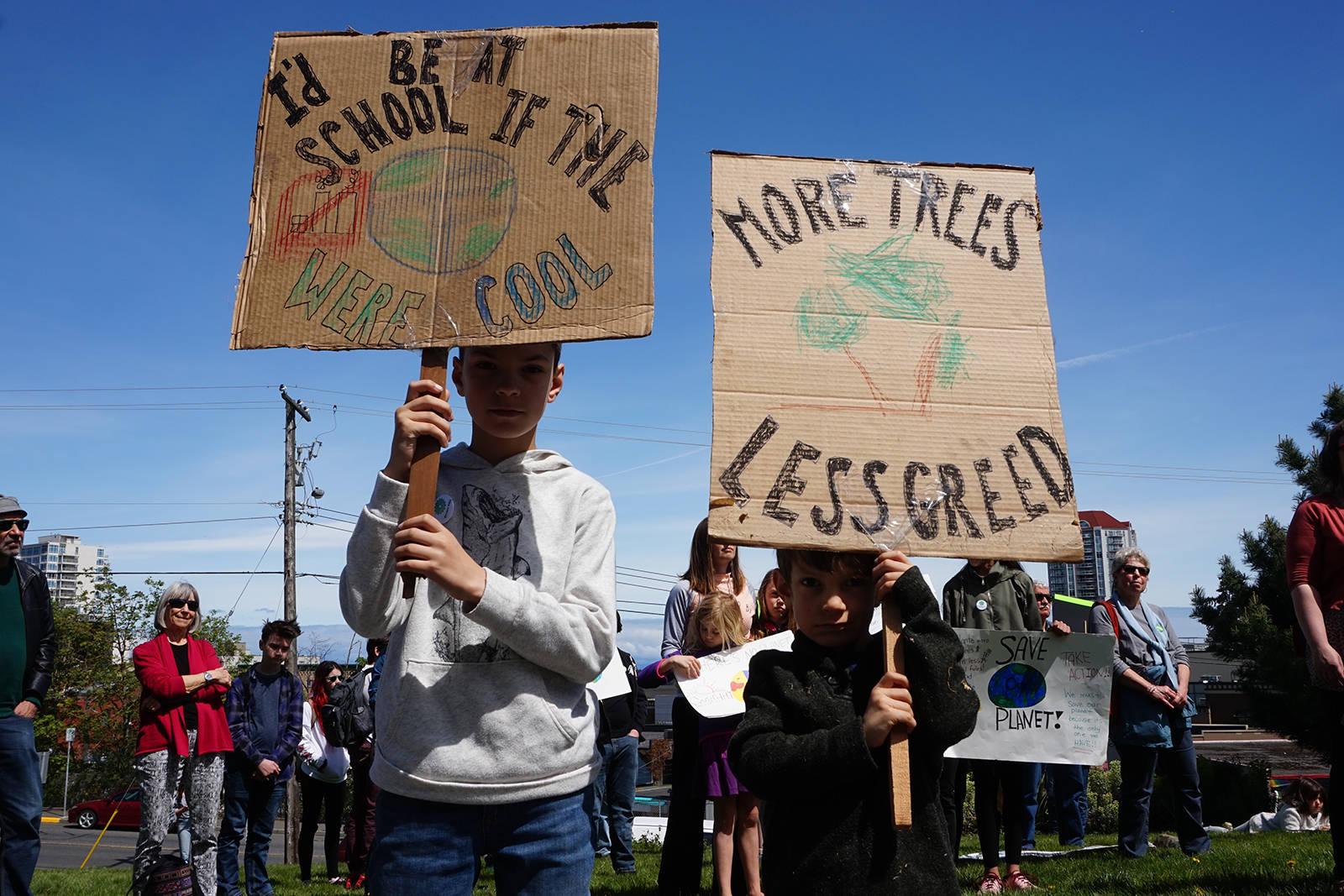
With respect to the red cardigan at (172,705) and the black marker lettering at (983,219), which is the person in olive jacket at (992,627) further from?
the red cardigan at (172,705)

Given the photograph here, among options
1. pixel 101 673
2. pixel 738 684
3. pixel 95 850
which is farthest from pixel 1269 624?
pixel 101 673

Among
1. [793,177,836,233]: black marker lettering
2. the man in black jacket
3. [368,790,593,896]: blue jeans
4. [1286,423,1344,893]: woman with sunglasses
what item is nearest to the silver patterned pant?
the man in black jacket

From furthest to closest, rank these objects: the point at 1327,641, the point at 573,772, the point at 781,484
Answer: the point at 1327,641
the point at 781,484
the point at 573,772

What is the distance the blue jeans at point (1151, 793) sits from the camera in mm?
6910

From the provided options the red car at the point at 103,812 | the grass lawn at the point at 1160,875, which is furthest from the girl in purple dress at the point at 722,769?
the red car at the point at 103,812

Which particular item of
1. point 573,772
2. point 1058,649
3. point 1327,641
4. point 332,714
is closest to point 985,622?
point 1058,649

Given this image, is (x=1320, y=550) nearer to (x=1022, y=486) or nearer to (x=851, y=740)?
(x=1022, y=486)

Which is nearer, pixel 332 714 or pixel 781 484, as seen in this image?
pixel 781 484

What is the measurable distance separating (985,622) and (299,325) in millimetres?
4778

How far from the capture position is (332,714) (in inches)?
328

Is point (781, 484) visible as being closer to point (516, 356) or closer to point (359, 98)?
point (516, 356)

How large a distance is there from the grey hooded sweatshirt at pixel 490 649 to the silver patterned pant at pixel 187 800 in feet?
16.7

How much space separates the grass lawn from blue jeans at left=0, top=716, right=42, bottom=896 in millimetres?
2855

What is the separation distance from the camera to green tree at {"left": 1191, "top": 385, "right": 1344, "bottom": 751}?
1438 cm
